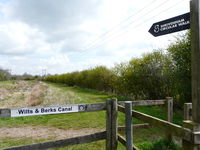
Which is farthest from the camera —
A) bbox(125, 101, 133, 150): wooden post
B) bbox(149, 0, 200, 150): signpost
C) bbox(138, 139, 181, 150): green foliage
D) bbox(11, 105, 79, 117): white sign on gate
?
bbox(138, 139, 181, 150): green foliage

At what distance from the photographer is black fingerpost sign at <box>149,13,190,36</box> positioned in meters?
2.43

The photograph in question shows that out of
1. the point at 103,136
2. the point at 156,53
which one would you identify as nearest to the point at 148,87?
the point at 156,53

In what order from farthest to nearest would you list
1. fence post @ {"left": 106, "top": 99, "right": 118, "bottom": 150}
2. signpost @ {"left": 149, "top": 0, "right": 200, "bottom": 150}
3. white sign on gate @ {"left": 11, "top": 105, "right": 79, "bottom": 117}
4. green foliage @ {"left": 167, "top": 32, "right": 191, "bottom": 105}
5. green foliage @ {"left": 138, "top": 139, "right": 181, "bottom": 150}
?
1. green foliage @ {"left": 167, "top": 32, "right": 191, "bottom": 105}
2. green foliage @ {"left": 138, "top": 139, "right": 181, "bottom": 150}
3. fence post @ {"left": 106, "top": 99, "right": 118, "bottom": 150}
4. white sign on gate @ {"left": 11, "top": 105, "right": 79, "bottom": 117}
5. signpost @ {"left": 149, "top": 0, "right": 200, "bottom": 150}

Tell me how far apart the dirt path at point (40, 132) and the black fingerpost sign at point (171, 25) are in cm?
428

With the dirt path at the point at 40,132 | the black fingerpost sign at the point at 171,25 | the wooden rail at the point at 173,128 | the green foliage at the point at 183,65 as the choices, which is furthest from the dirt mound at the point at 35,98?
the black fingerpost sign at the point at 171,25

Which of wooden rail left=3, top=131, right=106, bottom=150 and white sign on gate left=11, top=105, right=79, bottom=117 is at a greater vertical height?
white sign on gate left=11, top=105, right=79, bottom=117

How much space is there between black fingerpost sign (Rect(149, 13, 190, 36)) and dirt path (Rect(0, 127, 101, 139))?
4.28 m

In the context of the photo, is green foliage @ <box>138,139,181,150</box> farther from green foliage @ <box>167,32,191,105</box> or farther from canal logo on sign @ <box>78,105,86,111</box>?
green foliage @ <box>167,32,191,105</box>

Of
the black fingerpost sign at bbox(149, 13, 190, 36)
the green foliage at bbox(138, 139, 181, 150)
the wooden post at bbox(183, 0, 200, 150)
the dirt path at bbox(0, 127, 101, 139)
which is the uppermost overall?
the black fingerpost sign at bbox(149, 13, 190, 36)

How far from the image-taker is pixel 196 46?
2.17m

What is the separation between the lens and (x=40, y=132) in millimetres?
6148

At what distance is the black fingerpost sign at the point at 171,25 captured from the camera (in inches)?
95.8

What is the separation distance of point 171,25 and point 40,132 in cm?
538

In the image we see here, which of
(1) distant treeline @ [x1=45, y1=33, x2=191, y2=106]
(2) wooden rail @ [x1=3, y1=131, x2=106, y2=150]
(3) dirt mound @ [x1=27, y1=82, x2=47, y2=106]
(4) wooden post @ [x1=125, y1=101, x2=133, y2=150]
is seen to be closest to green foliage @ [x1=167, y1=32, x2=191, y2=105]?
(1) distant treeline @ [x1=45, y1=33, x2=191, y2=106]
